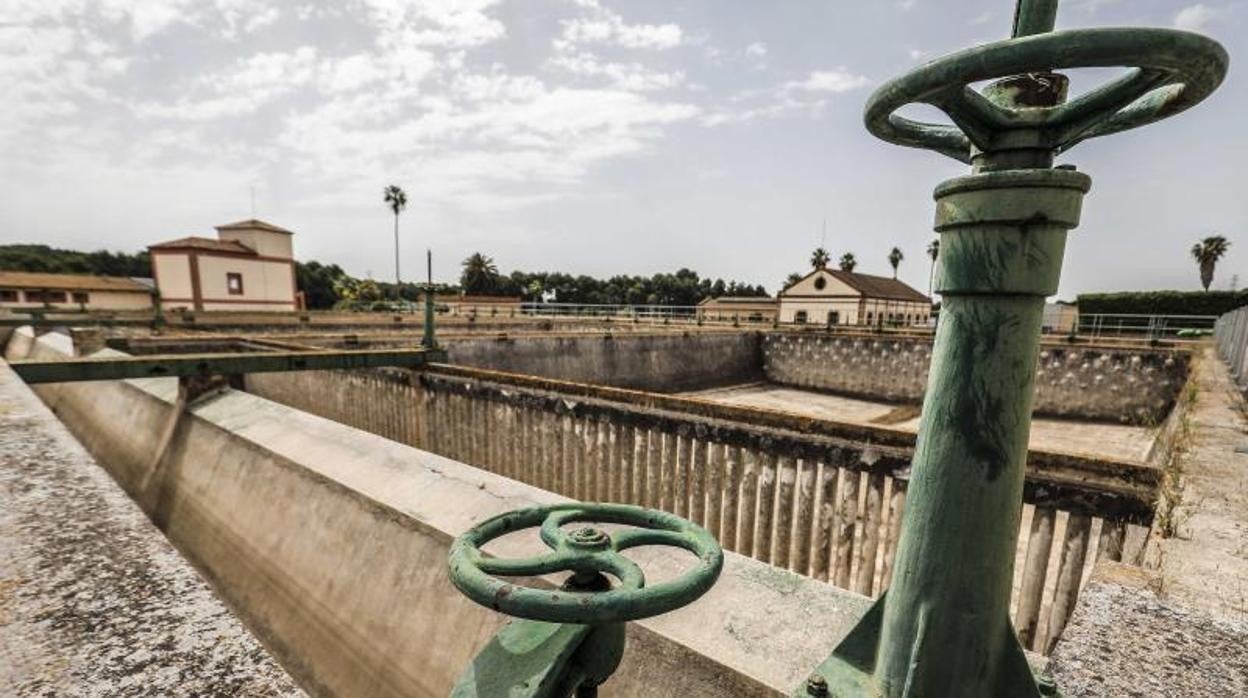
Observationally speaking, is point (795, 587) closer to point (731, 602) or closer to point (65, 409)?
point (731, 602)

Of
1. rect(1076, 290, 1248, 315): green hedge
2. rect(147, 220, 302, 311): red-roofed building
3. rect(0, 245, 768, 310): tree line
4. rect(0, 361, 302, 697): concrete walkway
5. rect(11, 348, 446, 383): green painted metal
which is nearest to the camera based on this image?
rect(0, 361, 302, 697): concrete walkway

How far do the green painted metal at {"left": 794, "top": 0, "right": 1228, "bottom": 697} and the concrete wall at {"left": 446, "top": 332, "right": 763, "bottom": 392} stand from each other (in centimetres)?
1140

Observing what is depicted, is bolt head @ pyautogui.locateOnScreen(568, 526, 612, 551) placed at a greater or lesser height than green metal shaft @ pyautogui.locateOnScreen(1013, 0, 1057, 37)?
lesser

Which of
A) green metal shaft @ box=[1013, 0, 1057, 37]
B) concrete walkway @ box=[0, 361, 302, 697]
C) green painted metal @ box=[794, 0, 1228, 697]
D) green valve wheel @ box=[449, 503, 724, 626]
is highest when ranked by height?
green metal shaft @ box=[1013, 0, 1057, 37]

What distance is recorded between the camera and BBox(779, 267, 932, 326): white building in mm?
45844

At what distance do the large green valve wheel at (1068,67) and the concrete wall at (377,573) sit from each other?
4.63 ft

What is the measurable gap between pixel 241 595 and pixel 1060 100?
4.56m

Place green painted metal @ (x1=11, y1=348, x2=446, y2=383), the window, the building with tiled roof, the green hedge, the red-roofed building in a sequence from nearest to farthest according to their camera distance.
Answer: green painted metal @ (x1=11, y1=348, x2=446, y2=383) < the green hedge < the red-roofed building < the building with tiled roof < the window

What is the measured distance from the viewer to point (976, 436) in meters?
0.88

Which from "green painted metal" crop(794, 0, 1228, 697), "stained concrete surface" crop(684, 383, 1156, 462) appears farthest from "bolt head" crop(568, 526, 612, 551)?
"stained concrete surface" crop(684, 383, 1156, 462)

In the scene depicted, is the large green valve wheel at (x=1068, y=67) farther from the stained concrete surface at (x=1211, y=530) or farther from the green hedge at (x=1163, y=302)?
the green hedge at (x=1163, y=302)

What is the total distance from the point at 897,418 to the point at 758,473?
1640 centimetres

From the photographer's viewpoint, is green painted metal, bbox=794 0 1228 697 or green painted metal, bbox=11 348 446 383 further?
green painted metal, bbox=11 348 446 383

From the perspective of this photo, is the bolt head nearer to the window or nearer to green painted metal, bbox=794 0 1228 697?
green painted metal, bbox=794 0 1228 697
